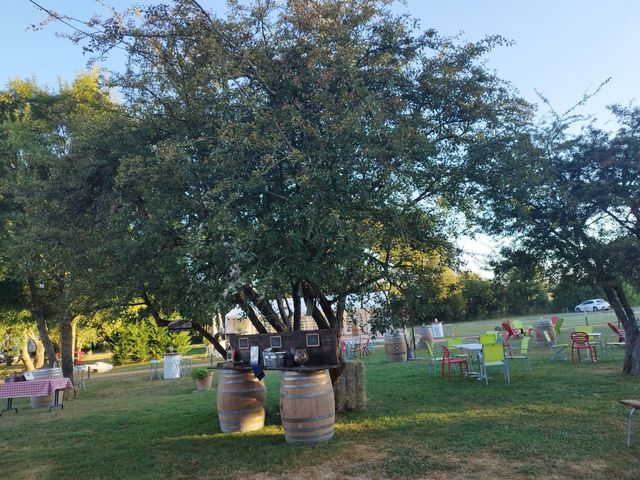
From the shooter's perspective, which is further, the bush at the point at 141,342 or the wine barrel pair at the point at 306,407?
the bush at the point at 141,342

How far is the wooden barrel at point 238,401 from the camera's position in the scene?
6.94 meters

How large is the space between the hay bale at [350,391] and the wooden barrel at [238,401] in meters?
1.43

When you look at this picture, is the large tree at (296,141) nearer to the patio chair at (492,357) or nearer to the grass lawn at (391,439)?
the grass lawn at (391,439)

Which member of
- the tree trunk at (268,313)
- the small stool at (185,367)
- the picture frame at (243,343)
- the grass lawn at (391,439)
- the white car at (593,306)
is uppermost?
the tree trunk at (268,313)

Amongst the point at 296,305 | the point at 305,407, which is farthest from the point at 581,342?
the point at 305,407

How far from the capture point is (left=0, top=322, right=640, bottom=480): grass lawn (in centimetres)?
498

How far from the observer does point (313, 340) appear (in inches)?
252

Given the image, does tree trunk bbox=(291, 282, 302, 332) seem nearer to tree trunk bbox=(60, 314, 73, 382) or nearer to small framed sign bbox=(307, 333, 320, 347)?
small framed sign bbox=(307, 333, 320, 347)

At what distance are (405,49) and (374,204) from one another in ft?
9.16

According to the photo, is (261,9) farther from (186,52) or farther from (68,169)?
(68,169)

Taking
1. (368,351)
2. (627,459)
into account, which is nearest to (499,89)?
(627,459)

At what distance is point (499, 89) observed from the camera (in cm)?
722

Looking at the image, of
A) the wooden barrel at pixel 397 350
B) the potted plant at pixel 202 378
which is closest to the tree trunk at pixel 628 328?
the wooden barrel at pixel 397 350

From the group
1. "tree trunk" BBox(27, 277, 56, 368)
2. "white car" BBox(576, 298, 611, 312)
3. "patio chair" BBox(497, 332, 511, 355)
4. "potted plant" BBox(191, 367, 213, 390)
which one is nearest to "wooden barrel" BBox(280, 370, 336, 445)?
"patio chair" BBox(497, 332, 511, 355)
